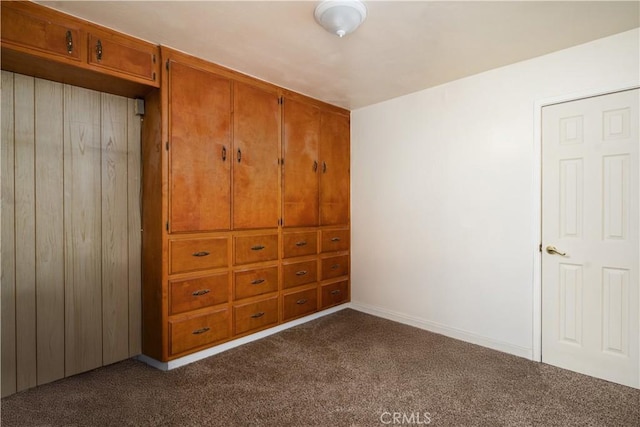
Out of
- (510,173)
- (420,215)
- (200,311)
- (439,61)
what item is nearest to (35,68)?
(200,311)

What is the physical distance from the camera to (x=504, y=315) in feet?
9.79

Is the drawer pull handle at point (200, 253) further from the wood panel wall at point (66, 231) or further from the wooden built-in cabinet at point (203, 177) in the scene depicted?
the wood panel wall at point (66, 231)

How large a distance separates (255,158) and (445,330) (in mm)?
2562

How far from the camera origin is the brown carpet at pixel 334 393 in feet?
6.61

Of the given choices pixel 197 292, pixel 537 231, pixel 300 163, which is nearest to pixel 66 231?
pixel 197 292

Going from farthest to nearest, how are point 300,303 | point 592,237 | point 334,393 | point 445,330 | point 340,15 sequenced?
1. point 300,303
2. point 445,330
3. point 592,237
4. point 334,393
5. point 340,15

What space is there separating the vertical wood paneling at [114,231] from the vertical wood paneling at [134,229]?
0.10 ft

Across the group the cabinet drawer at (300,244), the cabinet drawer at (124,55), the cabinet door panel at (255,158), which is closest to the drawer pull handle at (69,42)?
the cabinet drawer at (124,55)

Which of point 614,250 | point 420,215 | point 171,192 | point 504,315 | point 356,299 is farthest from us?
point 356,299

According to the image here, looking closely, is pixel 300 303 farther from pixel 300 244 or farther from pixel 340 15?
pixel 340 15

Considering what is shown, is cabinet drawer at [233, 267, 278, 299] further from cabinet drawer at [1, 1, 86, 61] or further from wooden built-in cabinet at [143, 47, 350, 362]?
cabinet drawer at [1, 1, 86, 61]

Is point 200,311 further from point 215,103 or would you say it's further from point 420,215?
point 420,215

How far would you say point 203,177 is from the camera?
2824mm

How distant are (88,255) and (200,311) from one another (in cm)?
97
